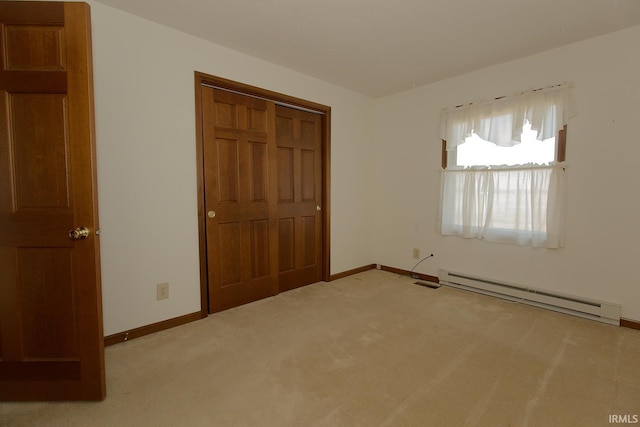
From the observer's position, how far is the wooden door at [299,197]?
135 inches

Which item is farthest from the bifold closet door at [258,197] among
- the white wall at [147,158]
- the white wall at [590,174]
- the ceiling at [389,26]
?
the white wall at [590,174]

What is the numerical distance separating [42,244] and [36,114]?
68 centimetres

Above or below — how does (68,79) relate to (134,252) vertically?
above

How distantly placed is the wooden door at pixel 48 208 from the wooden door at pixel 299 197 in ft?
6.47

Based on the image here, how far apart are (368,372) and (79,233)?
1844 mm

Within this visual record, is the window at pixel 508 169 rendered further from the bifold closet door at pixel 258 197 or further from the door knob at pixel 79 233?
the door knob at pixel 79 233

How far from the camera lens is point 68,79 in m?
1.55

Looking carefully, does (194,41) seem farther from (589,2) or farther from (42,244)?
(589,2)

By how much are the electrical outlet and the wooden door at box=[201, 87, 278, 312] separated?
0.39m

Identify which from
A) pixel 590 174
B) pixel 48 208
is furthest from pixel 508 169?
pixel 48 208

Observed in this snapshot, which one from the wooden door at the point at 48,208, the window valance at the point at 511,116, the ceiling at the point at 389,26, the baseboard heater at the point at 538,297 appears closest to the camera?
the wooden door at the point at 48,208

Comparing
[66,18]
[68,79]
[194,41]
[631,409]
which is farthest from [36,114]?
[631,409]

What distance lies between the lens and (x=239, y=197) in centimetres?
301

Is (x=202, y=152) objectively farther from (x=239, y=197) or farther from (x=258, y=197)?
(x=258, y=197)
